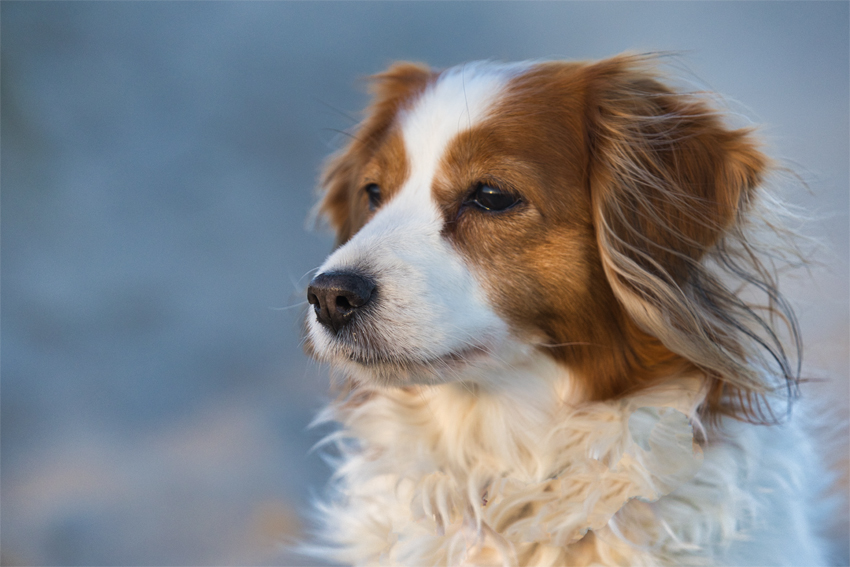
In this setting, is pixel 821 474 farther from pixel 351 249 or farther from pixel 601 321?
pixel 351 249

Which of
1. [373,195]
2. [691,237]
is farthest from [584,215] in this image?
[373,195]

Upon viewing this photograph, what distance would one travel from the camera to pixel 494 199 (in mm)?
1314

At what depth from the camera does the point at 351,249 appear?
1.24 m

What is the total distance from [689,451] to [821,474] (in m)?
0.50

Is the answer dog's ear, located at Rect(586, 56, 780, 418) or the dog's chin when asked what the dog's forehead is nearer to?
dog's ear, located at Rect(586, 56, 780, 418)

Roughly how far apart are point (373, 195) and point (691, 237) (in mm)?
660

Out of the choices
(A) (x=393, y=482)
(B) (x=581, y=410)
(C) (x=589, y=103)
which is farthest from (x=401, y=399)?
(C) (x=589, y=103)

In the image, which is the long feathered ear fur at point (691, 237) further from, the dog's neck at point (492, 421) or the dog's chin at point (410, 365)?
the dog's chin at point (410, 365)

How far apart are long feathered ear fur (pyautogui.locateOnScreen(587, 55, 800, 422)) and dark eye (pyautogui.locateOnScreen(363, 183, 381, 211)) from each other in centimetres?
46

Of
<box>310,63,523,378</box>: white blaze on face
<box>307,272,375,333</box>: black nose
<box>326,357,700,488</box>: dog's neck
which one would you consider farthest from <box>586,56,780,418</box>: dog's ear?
<box>307,272,375,333</box>: black nose

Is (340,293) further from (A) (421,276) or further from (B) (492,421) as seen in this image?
(B) (492,421)

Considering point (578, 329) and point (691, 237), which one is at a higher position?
point (691, 237)

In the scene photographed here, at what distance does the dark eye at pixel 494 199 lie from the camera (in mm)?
1308

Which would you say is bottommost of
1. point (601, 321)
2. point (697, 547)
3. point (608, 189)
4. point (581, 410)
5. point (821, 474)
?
point (821, 474)
